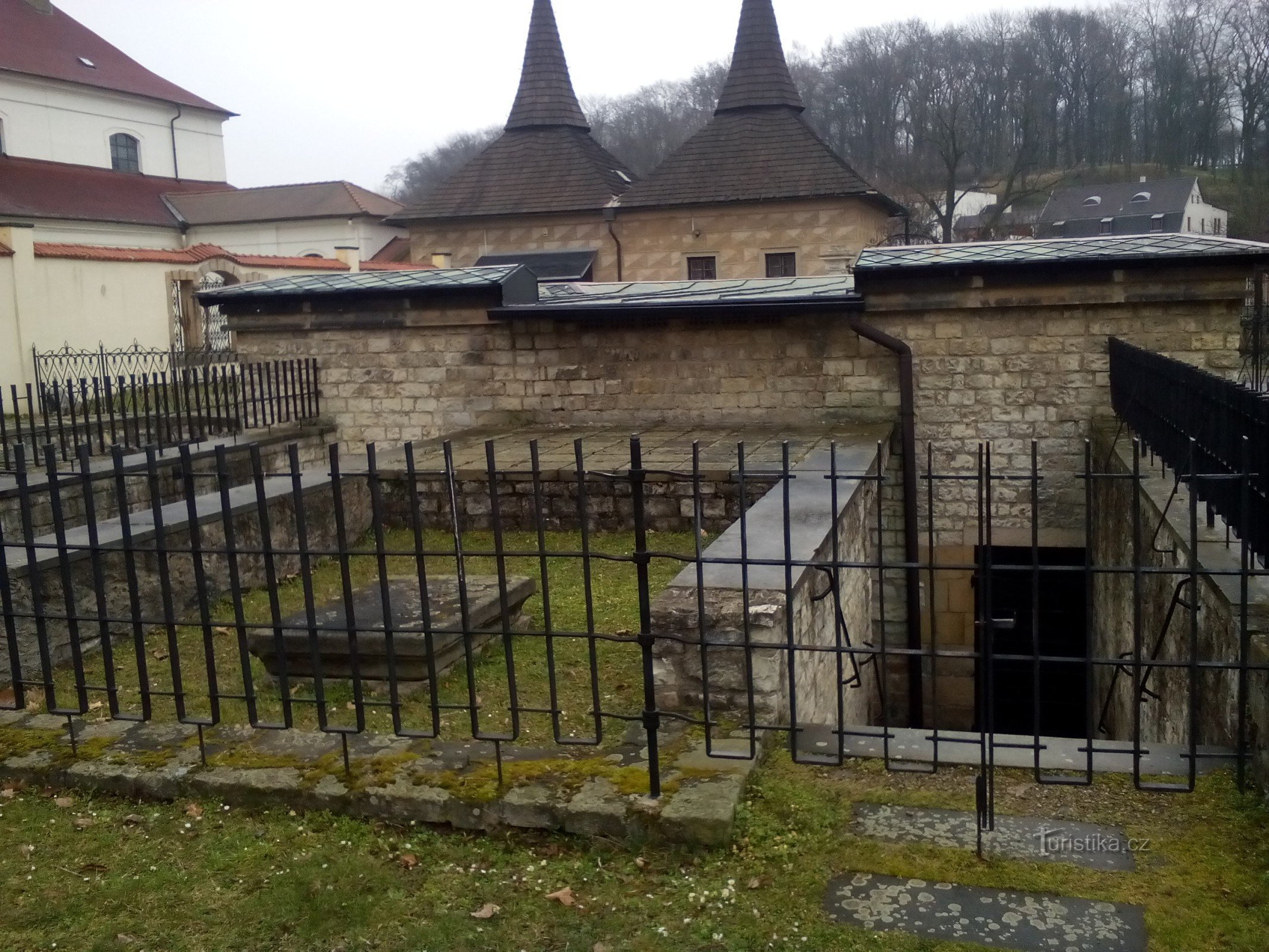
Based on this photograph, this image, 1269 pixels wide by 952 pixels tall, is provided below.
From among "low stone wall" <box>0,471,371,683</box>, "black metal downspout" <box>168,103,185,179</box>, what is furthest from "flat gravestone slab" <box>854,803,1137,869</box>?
"black metal downspout" <box>168,103,185,179</box>

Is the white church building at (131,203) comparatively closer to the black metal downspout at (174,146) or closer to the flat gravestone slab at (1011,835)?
the black metal downspout at (174,146)

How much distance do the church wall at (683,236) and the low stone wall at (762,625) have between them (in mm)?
19164

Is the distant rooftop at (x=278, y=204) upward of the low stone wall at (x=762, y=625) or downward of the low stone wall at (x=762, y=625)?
Answer: upward

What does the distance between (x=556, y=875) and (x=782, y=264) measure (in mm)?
23680

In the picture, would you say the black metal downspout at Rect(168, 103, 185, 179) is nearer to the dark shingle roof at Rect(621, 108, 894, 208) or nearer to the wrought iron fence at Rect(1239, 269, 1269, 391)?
the dark shingle roof at Rect(621, 108, 894, 208)

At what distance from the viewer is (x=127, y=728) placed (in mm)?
4473

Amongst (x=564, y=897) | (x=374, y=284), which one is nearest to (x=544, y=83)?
(x=374, y=284)

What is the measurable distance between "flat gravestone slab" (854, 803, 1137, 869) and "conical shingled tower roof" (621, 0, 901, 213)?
890 inches

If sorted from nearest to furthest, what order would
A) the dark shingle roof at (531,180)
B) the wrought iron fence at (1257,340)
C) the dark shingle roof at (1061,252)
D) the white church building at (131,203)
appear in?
the dark shingle roof at (1061,252) → the wrought iron fence at (1257,340) → the white church building at (131,203) → the dark shingle roof at (531,180)

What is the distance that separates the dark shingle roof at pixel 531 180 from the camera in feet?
90.9

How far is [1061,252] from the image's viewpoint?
977 centimetres

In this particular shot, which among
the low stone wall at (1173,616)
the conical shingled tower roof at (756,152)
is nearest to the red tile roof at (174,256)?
the conical shingled tower roof at (756,152)

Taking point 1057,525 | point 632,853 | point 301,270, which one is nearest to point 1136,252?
point 1057,525

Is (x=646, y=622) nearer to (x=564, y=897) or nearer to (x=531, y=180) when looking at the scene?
(x=564, y=897)
